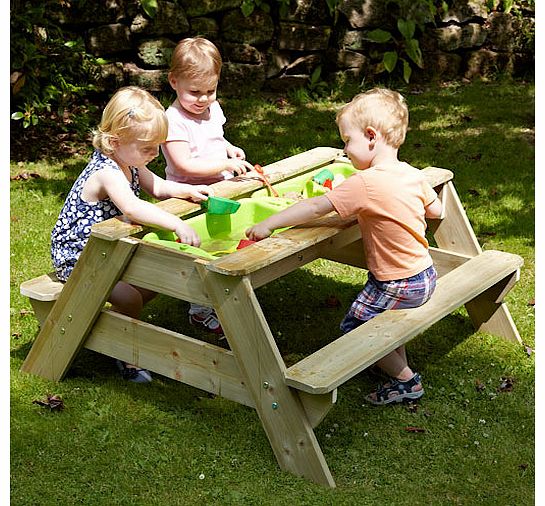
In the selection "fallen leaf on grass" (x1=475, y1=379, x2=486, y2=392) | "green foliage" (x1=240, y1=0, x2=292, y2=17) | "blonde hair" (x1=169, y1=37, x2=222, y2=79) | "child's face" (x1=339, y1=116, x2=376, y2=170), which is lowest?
"fallen leaf on grass" (x1=475, y1=379, x2=486, y2=392)

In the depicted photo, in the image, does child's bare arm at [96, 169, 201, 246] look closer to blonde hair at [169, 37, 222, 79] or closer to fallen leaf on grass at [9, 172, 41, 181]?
blonde hair at [169, 37, 222, 79]

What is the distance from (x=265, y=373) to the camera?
3309 mm

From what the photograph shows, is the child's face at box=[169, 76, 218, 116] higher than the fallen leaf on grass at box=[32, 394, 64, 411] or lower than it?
higher

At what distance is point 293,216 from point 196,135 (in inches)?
43.2

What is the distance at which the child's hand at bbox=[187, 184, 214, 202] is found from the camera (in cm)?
411

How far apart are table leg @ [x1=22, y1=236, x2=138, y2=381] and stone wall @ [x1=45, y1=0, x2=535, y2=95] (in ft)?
13.1

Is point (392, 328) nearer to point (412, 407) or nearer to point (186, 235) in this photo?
point (412, 407)

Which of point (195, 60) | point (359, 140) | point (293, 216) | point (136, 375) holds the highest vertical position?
point (359, 140)

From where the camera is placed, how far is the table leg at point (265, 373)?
10.7ft


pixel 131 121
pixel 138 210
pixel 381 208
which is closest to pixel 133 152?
pixel 131 121

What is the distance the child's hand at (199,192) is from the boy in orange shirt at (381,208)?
47 cm

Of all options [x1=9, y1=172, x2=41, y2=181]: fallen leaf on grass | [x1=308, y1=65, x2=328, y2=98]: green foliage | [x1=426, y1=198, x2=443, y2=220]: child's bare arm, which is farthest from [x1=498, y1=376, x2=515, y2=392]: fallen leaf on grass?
[x1=308, y1=65, x2=328, y2=98]: green foliage

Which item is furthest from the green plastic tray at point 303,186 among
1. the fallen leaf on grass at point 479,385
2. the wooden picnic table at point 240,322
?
the fallen leaf on grass at point 479,385

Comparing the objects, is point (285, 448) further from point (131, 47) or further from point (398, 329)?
point (131, 47)
